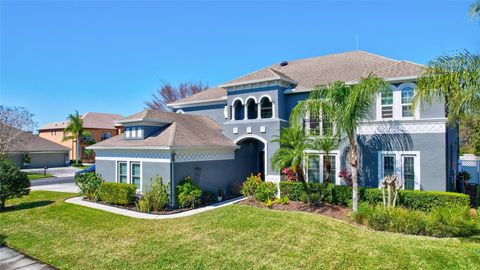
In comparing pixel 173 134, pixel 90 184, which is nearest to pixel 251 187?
pixel 173 134

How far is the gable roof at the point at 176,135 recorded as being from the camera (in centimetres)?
1580

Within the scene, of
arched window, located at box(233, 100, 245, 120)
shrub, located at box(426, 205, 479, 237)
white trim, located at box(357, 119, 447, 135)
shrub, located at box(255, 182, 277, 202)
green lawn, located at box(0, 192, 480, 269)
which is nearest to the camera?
green lawn, located at box(0, 192, 480, 269)

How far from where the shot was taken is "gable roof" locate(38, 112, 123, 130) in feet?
170

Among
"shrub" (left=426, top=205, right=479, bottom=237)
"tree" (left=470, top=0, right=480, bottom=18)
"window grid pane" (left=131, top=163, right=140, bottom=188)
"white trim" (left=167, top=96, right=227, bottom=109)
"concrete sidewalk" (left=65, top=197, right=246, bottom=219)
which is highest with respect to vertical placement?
"tree" (left=470, top=0, right=480, bottom=18)

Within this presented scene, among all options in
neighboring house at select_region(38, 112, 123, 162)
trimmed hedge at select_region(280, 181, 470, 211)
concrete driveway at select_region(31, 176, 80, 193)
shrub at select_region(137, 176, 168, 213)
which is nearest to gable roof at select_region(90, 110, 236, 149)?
shrub at select_region(137, 176, 168, 213)

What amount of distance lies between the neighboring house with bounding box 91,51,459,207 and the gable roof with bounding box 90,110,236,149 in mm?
82

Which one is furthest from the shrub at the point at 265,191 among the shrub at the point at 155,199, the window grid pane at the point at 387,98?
the window grid pane at the point at 387,98

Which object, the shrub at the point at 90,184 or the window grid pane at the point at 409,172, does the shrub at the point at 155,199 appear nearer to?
the shrub at the point at 90,184

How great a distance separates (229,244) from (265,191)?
6.69 metres

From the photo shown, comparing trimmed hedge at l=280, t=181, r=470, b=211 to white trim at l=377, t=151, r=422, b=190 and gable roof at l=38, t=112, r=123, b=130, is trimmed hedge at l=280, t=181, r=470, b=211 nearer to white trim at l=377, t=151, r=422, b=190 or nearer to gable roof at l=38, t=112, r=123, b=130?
white trim at l=377, t=151, r=422, b=190

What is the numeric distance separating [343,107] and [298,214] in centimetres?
532

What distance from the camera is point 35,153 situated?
40.2 m

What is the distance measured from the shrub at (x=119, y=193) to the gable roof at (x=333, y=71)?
30.0 ft

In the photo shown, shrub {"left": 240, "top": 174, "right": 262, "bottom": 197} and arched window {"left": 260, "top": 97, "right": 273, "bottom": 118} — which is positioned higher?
arched window {"left": 260, "top": 97, "right": 273, "bottom": 118}
